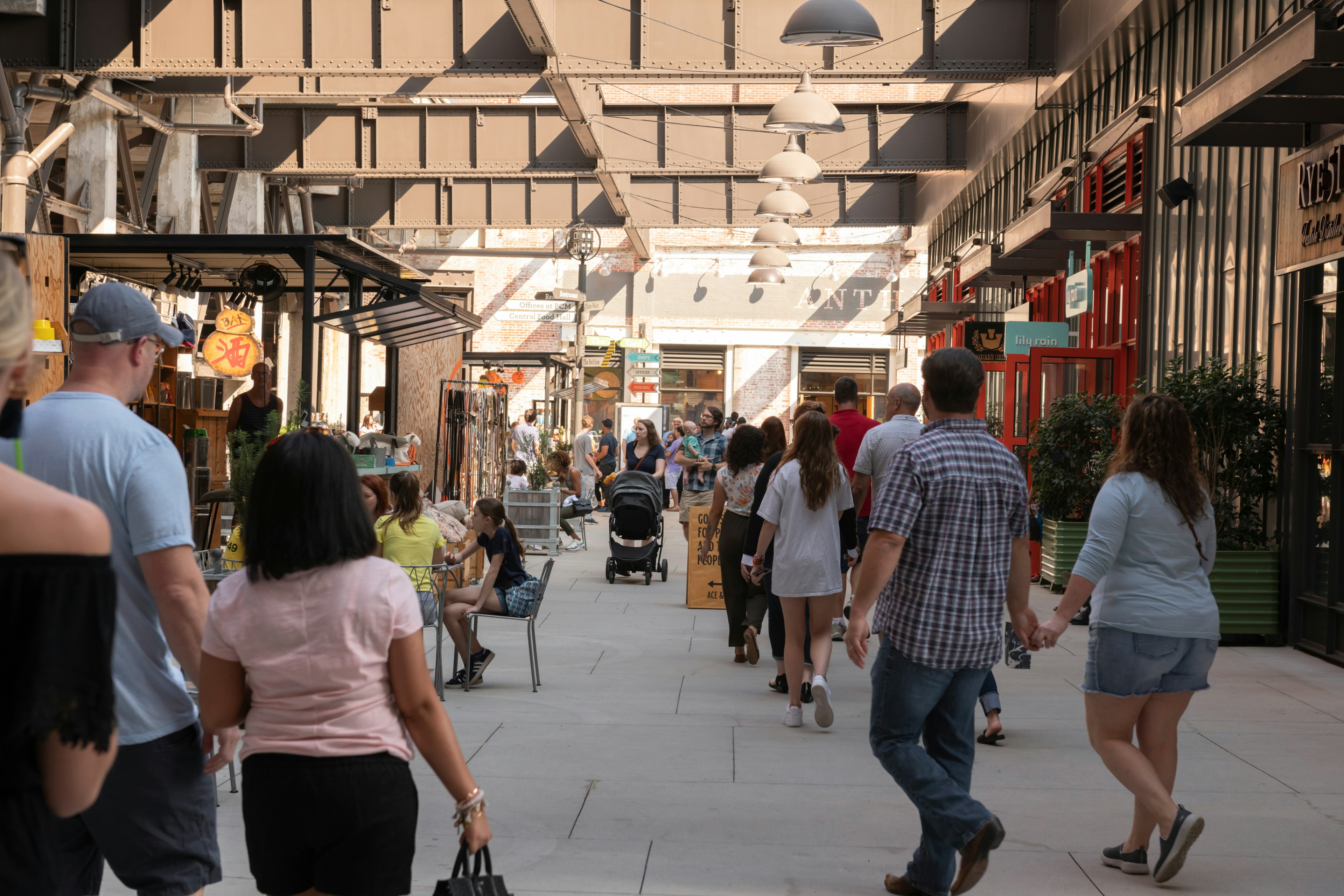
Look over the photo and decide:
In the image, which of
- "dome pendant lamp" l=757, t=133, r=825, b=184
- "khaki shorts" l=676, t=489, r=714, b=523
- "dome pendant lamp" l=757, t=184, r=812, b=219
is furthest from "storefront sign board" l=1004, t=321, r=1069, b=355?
"khaki shorts" l=676, t=489, r=714, b=523

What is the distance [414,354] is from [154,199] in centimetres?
632

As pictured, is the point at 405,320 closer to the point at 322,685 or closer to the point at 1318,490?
the point at 1318,490

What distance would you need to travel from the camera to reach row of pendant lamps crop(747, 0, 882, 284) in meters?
10.1

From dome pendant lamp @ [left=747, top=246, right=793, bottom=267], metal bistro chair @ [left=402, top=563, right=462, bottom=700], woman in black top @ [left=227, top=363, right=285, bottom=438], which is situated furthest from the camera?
dome pendant lamp @ [left=747, top=246, right=793, bottom=267]

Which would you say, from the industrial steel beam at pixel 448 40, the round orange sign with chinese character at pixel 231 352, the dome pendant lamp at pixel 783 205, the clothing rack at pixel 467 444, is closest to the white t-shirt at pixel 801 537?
the round orange sign with chinese character at pixel 231 352

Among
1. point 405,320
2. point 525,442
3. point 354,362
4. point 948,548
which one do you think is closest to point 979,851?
point 948,548

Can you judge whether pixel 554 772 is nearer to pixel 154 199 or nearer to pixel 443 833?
pixel 443 833

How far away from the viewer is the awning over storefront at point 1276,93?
6.96 meters

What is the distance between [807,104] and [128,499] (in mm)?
9811

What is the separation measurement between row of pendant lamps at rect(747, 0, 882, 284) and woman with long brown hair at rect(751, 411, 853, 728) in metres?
3.76

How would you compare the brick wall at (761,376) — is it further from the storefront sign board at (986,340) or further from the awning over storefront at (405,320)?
the awning over storefront at (405,320)

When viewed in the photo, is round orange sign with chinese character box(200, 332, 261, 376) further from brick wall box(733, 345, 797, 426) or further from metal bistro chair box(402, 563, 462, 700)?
brick wall box(733, 345, 797, 426)

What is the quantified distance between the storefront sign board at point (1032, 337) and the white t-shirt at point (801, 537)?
6924 millimetres

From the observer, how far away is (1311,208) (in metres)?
9.21
